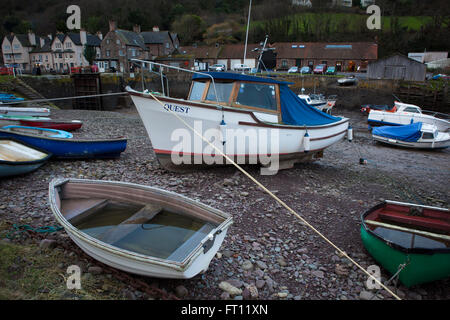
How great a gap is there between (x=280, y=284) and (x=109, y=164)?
23.2ft

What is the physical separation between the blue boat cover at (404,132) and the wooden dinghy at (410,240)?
1315 cm

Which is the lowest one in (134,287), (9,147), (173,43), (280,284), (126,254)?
(280,284)

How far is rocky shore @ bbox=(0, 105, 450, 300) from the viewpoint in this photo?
4133 mm

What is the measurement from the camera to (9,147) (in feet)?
26.5

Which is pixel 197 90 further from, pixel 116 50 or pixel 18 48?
pixel 18 48

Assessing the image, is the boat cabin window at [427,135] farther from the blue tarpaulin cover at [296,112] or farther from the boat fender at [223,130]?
the boat fender at [223,130]

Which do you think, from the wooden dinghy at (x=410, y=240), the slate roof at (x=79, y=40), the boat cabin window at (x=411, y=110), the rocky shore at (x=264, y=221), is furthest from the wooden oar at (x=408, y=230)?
the slate roof at (x=79, y=40)

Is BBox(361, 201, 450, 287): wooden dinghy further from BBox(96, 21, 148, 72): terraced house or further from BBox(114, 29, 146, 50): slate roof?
BBox(114, 29, 146, 50): slate roof

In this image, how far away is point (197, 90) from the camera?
8.80m

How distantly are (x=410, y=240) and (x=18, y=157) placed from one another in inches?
378

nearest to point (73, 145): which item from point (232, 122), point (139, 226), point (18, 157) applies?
point (18, 157)

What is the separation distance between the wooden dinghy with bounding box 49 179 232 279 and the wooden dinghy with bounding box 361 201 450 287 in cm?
270

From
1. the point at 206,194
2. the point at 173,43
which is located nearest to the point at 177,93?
the point at 173,43

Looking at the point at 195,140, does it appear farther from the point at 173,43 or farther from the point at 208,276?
the point at 173,43
